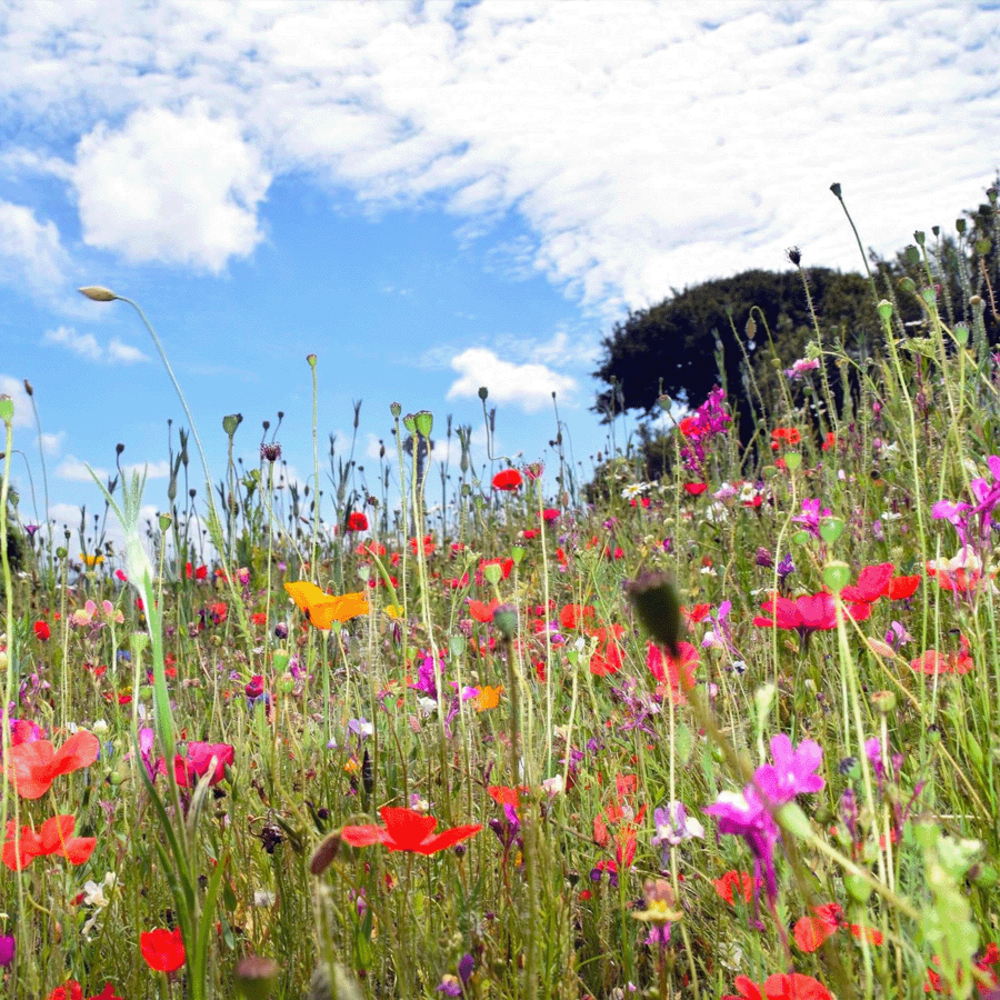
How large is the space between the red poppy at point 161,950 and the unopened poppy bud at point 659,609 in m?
0.77

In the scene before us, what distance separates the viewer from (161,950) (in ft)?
3.01

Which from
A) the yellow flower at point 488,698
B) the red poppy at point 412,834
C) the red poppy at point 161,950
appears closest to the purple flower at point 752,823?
Answer: the red poppy at point 412,834

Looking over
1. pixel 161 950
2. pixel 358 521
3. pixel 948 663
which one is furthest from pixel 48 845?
pixel 358 521

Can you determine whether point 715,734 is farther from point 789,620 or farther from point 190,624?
point 190,624

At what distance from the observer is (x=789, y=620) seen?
1.40 meters

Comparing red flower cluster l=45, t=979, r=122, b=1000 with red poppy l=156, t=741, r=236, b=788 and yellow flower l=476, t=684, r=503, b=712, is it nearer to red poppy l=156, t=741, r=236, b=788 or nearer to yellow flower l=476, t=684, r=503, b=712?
red poppy l=156, t=741, r=236, b=788

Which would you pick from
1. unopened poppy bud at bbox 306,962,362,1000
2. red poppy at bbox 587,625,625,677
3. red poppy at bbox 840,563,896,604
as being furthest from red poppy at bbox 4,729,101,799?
red poppy at bbox 840,563,896,604

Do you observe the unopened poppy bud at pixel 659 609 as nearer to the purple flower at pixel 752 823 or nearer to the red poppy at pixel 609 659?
the purple flower at pixel 752 823

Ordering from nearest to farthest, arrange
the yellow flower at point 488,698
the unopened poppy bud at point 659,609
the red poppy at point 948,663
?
the unopened poppy bud at point 659,609
the red poppy at point 948,663
the yellow flower at point 488,698

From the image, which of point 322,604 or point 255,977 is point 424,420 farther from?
point 255,977

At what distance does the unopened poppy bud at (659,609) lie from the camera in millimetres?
370

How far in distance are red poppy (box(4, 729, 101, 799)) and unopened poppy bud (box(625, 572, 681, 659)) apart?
3.10 ft

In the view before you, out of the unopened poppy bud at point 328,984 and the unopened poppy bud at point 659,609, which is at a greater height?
the unopened poppy bud at point 659,609

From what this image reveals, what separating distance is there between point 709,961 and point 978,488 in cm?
69
